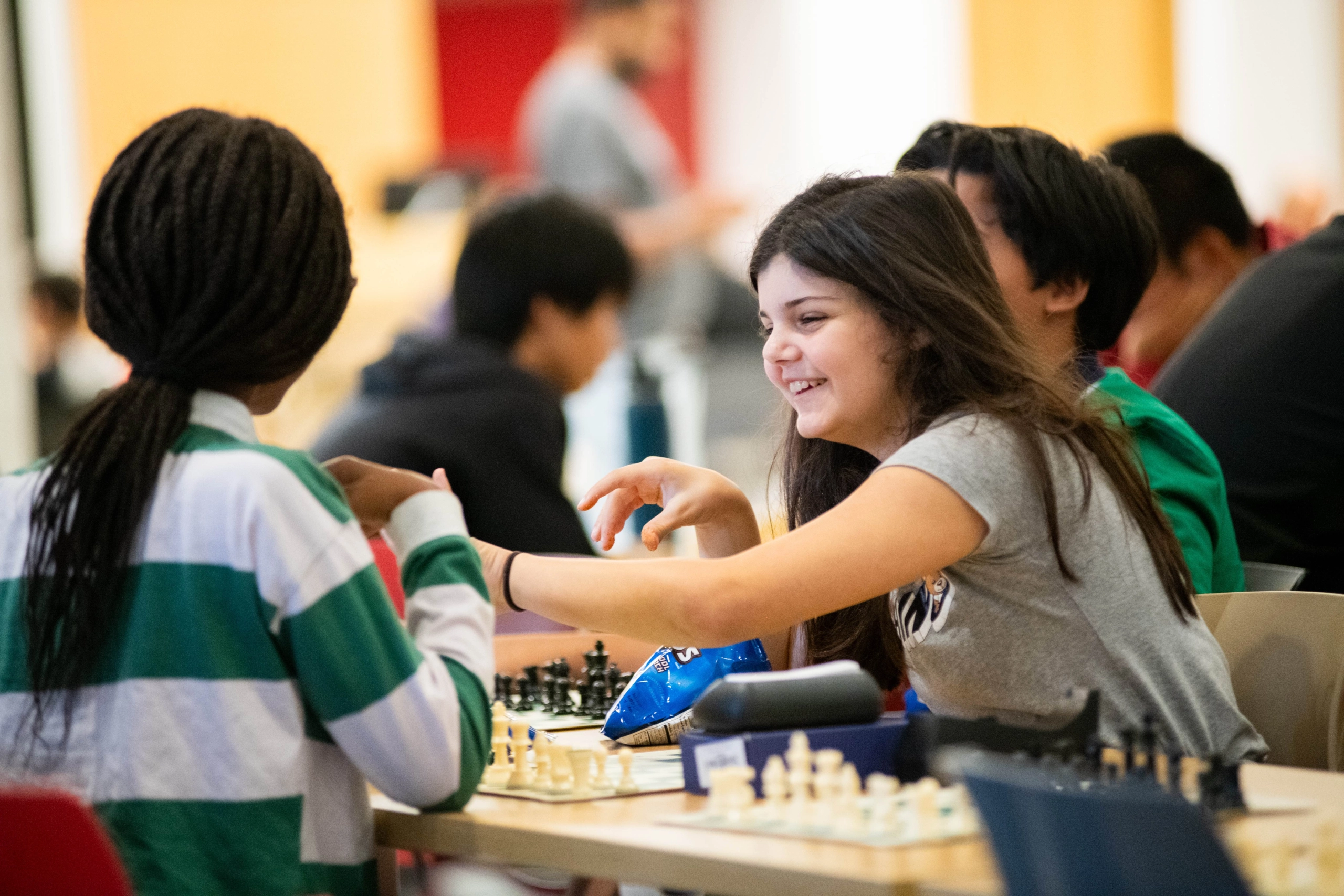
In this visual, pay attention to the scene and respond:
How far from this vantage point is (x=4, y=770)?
1.17 m

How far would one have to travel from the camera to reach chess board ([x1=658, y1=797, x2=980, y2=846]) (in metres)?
1.01

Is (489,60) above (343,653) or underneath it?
above

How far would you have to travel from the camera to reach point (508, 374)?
3.05m

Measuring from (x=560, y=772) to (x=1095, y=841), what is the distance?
56 cm

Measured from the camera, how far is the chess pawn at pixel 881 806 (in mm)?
1020

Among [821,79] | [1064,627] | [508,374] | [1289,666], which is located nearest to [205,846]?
[1064,627]

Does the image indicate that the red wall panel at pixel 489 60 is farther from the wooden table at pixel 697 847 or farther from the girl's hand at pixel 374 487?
the wooden table at pixel 697 847

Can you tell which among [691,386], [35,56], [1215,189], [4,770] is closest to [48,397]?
[35,56]

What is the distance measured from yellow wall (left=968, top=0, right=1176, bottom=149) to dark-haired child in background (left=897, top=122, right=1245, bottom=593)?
245 inches

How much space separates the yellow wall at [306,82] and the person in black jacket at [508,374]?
279 cm

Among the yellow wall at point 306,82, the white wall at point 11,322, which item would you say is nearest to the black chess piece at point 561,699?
the white wall at point 11,322

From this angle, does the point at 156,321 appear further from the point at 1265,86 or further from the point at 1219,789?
the point at 1265,86

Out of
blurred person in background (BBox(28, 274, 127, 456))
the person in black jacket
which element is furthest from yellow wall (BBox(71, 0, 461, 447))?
the person in black jacket

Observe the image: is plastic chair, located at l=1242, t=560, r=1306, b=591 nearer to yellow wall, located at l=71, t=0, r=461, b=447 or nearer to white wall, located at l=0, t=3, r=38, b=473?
white wall, located at l=0, t=3, r=38, b=473
